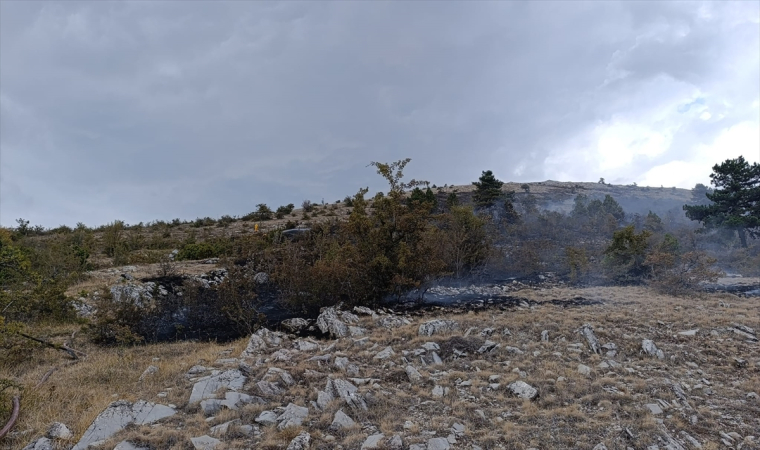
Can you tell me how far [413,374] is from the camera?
615 cm

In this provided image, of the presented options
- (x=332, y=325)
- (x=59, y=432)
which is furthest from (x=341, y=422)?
(x=332, y=325)

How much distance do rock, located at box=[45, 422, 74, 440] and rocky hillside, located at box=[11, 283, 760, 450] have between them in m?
0.02

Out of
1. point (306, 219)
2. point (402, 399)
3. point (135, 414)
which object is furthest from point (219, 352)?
point (306, 219)

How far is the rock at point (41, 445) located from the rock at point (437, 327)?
5883 millimetres

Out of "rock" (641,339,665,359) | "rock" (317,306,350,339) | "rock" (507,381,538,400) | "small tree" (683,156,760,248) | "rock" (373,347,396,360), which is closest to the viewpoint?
"rock" (507,381,538,400)

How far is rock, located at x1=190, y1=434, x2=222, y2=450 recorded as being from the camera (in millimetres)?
4227

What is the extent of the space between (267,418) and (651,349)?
6.66m

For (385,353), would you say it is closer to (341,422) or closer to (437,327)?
(437,327)

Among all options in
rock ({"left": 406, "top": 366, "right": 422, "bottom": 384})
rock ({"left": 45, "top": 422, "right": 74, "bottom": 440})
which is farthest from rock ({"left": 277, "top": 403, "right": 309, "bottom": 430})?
rock ({"left": 45, "top": 422, "right": 74, "bottom": 440})

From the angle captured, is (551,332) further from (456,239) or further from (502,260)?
(502,260)

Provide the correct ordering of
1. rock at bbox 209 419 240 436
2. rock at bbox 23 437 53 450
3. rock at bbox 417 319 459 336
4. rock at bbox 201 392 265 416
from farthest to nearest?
rock at bbox 417 319 459 336 < rock at bbox 201 392 265 416 < rock at bbox 209 419 240 436 < rock at bbox 23 437 53 450

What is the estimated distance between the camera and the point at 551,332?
7.83 meters

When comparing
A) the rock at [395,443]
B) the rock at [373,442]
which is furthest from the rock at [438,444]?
the rock at [373,442]

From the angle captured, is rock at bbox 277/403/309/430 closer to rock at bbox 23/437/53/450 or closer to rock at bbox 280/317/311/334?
rock at bbox 23/437/53/450
